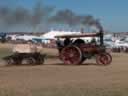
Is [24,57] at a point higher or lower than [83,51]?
lower

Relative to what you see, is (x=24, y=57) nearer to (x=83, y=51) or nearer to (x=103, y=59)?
(x=83, y=51)

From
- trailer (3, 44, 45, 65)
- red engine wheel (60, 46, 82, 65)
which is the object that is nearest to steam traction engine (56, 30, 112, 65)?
red engine wheel (60, 46, 82, 65)

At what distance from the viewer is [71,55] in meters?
32.8

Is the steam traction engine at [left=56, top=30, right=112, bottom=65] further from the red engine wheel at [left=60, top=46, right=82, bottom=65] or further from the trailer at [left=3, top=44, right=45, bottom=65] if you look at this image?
the trailer at [left=3, top=44, right=45, bottom=65]

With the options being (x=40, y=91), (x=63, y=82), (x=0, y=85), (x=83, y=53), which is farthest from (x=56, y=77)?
(x=83, y=53)

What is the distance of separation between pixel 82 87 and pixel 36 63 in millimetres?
15354

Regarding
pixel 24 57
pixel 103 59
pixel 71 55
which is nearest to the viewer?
pixel 71 55

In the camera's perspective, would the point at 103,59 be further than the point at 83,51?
Yes

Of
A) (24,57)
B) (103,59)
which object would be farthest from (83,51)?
Answer: (24,57)

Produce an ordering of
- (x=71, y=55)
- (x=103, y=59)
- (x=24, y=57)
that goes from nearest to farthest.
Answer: (x=71, y=55) < (x=24, y=57) < (x=103, y=59)

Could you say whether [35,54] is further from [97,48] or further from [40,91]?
[40,91]

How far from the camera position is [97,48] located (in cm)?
3288

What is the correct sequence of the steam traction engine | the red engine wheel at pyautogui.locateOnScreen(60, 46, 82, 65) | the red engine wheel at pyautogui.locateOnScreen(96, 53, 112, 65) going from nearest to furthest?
the red engine wheel at pyautogui.locateOnScreen(60, 46, 82, 65), the steam traction engine, the red engine wheel at pyautogui.locateOnScreen(96, 53, 112, 65)

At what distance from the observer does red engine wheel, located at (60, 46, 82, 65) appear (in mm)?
32594
